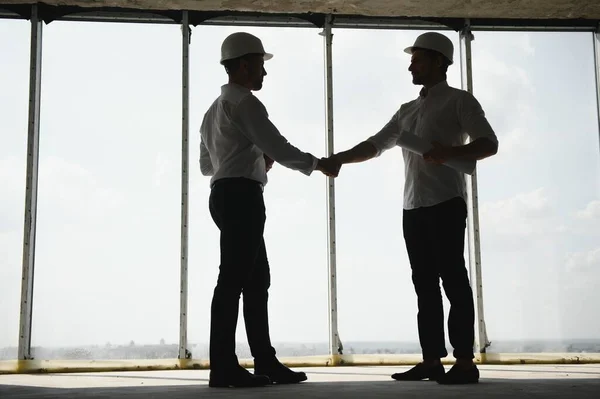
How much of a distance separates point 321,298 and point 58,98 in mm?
2825

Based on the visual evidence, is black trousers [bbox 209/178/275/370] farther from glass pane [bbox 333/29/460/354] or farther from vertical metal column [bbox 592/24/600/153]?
vertical metal column [bbox 592/24/600/153]

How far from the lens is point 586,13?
578cm

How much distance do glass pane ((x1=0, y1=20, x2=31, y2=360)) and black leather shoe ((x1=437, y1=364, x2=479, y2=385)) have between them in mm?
3773

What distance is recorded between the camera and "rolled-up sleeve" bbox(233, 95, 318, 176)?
9.34 ft

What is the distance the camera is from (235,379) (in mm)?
2738

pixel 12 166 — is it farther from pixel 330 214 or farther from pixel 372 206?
pixel 372 206

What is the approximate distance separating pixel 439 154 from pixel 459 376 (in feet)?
3.31

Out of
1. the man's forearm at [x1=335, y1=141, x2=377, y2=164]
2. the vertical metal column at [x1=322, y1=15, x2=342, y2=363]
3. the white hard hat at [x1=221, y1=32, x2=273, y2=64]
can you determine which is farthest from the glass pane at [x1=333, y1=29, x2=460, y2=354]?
the white hard hat at [x1=221, y1=32, x2=273, y2=64]

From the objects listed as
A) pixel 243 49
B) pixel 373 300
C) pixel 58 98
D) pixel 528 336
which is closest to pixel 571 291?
pixel 528 336

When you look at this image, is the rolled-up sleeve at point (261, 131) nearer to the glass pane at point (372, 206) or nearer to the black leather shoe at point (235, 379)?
the black leather shoe at point (235, 379)

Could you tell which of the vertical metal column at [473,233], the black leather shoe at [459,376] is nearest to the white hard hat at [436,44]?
the black leather shoe at [459,376]

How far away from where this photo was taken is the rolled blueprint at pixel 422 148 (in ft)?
10.0

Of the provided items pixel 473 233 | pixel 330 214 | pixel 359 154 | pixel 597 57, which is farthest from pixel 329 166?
pixel 597 57

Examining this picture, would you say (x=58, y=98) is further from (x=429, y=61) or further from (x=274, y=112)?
(x=429, y=61)
